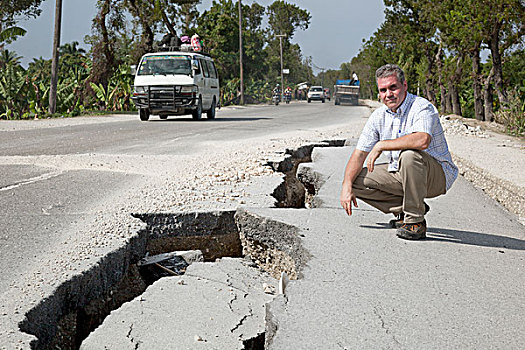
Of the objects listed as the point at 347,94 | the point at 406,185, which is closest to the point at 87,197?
the point at 406,185

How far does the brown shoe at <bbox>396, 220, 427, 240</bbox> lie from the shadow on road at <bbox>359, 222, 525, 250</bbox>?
5.0 inches

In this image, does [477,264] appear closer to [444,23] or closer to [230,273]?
[230,273]

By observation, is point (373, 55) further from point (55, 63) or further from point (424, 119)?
point (424, 119)

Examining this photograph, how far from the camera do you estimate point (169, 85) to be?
55.7ft

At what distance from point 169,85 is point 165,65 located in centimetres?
91

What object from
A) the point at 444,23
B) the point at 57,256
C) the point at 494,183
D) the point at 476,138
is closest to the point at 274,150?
the point at 494,183

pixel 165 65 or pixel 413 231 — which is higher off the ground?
pixel 165 65

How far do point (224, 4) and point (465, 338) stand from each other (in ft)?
153

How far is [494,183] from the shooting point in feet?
22.2

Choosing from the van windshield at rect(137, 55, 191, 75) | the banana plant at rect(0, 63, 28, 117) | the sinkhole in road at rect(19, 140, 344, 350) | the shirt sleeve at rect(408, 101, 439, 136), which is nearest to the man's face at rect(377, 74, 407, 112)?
the shirt sleeve at rect(408, 101, 439, 136)

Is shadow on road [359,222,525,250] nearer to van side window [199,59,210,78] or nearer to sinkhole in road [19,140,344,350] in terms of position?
sinkhole in road [19,140,344,350]

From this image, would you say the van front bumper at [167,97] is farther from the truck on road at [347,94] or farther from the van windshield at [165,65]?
the truck on road at [347,94]

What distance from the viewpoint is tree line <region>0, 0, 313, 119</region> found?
67.1ft

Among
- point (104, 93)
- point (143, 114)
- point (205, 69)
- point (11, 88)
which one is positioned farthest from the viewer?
point (104, 93)
